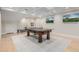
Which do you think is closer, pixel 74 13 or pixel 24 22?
pixel 74 13

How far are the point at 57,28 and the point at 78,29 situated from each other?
1.84m
